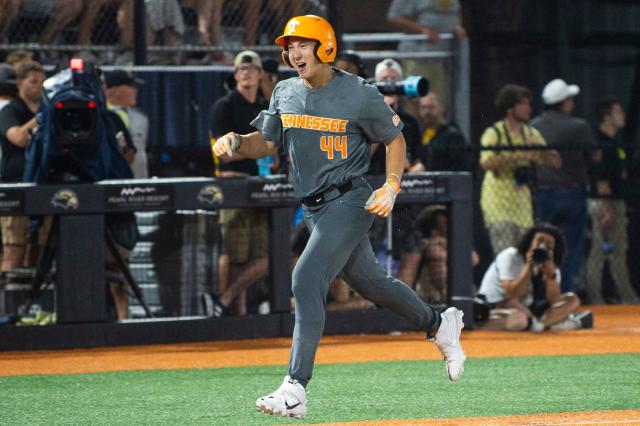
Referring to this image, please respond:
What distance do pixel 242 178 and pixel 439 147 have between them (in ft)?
7.15

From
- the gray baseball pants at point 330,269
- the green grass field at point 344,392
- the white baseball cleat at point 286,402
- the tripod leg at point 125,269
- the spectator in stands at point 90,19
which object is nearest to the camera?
the white baseball cleat at point 286,402

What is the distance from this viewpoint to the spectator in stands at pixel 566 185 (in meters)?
12.9

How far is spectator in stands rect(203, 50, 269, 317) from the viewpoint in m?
10.5

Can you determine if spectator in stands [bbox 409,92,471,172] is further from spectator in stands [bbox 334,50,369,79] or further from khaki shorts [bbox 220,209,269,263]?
khaki shorts [bbox 220,209,269,263]

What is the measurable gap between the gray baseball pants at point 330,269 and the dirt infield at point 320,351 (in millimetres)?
2761

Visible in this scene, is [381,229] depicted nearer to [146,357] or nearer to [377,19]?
[146,357]

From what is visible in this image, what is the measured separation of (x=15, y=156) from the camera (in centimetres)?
1042

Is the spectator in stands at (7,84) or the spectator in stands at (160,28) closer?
the spectator in stands at (7,84)

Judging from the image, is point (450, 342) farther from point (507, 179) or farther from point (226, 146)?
point (507, 179)

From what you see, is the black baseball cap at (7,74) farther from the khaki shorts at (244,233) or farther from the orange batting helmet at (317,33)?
the orange batting helmet at (317,33)

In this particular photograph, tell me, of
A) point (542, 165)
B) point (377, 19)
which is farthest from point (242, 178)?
point (377, 19)

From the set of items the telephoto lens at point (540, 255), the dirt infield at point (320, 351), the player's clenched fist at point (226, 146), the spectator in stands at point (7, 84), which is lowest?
the dirt infield at point (320, 351)

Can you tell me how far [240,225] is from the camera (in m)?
10.6

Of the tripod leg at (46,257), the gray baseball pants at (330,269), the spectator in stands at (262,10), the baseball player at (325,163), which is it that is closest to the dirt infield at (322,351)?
the tripod leg at (46,257)
